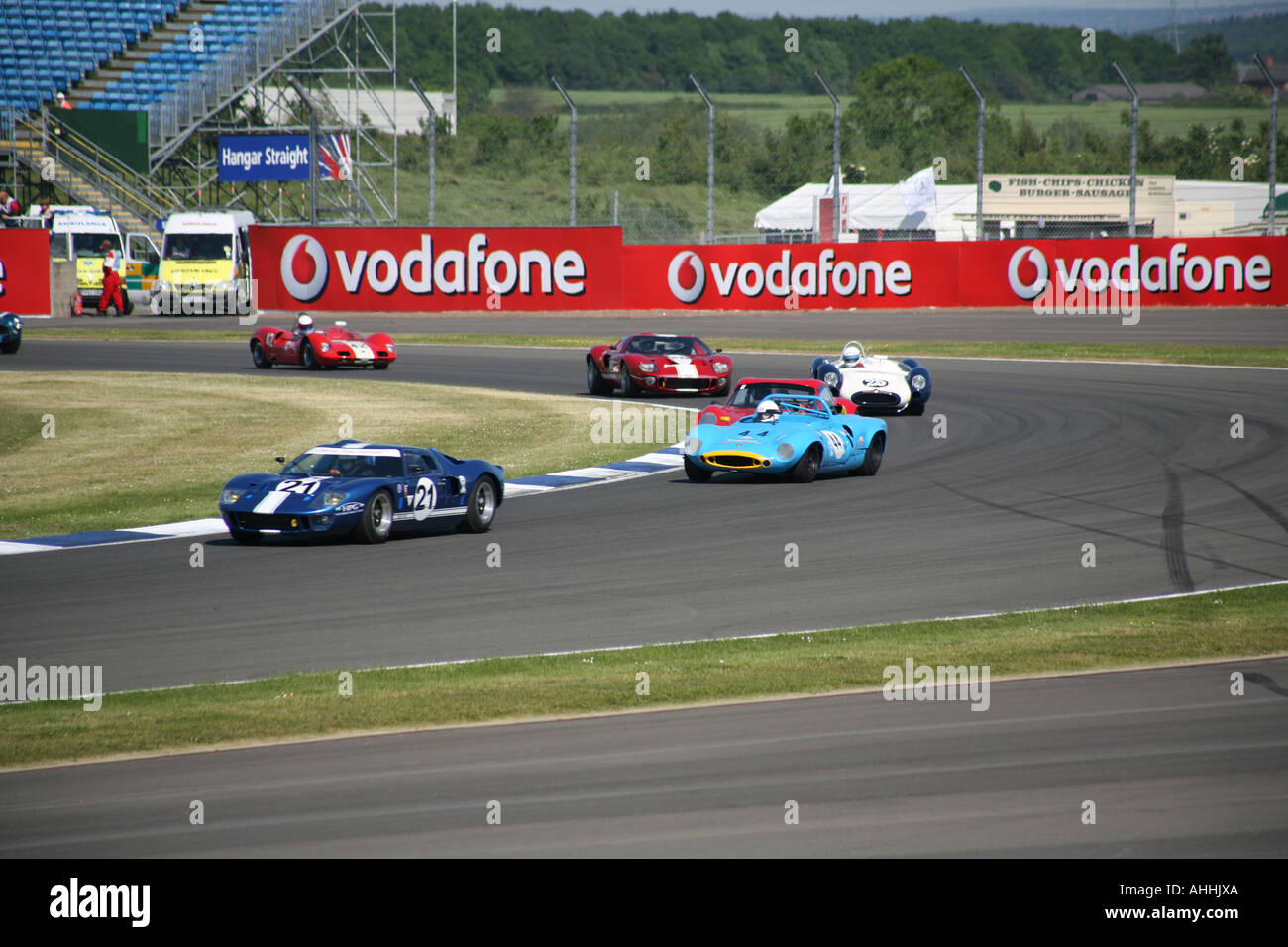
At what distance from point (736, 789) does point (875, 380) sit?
51.6 ft

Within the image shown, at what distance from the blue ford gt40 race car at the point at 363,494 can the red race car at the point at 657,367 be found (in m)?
10.0

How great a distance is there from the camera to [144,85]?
49656 millimetres

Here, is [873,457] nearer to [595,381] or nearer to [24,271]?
[595,381]

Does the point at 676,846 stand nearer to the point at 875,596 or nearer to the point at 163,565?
the point at 875,596

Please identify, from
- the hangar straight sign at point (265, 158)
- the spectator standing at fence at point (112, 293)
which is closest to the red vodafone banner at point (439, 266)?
the spectator standing at fence at point (112, 293)

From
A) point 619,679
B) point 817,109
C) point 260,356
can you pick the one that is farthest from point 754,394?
point 817,109

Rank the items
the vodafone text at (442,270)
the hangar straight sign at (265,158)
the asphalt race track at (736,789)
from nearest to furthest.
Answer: the asphalt race track at (736,789), the vodafone text at (442,270), the hangar straight sign at (265,158)

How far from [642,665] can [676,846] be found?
9.93 feet

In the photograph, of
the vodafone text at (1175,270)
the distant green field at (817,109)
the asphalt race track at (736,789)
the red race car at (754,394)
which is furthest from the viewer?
the distant green field at (817,109)

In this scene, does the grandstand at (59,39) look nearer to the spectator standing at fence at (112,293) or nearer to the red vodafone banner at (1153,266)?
the spectator standing at fence at (112,293)

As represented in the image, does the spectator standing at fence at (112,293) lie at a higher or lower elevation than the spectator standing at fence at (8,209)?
lower

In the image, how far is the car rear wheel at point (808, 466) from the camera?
16375mm

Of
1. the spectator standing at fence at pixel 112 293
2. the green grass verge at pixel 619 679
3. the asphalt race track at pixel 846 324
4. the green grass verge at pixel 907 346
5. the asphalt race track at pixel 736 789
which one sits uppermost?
the spectator standing at fence at pixel 112 293
